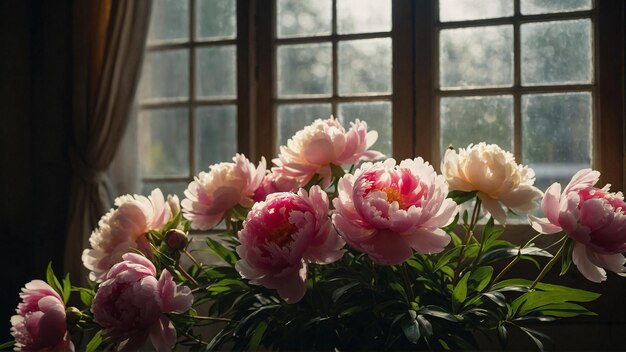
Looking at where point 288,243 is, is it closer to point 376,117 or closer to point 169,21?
point 376,117

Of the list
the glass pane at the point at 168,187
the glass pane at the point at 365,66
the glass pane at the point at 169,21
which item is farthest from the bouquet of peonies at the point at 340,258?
the glass pane at the point at 169,21

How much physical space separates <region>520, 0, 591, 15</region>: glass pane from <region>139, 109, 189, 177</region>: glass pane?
146cm

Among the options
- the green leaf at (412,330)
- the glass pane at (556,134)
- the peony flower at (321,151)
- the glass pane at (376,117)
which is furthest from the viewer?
the glass pane at (376,117)

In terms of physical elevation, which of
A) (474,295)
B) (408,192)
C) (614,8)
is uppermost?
(614,8)

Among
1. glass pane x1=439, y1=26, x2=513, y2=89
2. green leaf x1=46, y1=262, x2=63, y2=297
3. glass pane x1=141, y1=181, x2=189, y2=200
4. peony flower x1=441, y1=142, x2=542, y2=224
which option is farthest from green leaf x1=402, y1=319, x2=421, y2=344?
glass pane x1=141, y1=181, x2=189, y2=200

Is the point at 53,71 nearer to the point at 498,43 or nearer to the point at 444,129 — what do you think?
the point at 444,129

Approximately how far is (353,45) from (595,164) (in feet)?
3.37

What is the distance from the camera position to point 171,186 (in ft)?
9.89

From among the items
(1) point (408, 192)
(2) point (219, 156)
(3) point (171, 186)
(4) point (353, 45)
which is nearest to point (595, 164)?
(4) point (353, 45)

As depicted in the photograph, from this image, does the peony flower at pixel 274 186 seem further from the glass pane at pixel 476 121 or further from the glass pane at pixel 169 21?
the glass pane at pixel 169 21

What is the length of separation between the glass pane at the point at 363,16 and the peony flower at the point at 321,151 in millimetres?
1819

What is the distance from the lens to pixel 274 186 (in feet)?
3.35

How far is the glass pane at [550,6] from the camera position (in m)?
2.54

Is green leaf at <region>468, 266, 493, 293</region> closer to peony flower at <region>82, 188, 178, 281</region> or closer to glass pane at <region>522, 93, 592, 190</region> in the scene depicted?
peony flower at <region>82, 188, 178, 281</region>
